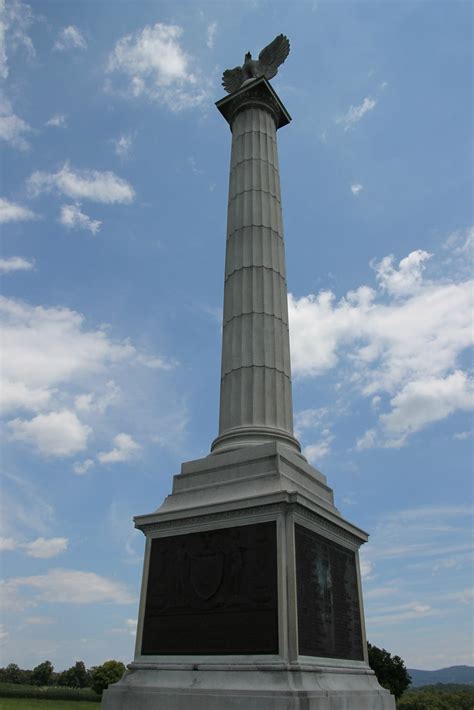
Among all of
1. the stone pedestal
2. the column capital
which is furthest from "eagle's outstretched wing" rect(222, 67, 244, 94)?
the stone pedestal

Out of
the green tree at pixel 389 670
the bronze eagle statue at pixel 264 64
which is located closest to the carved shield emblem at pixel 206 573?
the bronze eagle statue at pixel 264 64

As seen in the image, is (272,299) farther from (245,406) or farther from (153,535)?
(153,535)

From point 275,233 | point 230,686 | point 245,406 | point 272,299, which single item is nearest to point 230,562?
point 230,686

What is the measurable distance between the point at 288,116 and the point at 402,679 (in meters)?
52.0

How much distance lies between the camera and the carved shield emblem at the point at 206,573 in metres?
13.6

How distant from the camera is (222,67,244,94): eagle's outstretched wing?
25344 millimetres

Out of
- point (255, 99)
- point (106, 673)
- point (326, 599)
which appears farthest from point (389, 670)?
point (255, 99)

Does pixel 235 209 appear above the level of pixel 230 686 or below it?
above

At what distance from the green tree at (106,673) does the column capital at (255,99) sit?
60.6 m

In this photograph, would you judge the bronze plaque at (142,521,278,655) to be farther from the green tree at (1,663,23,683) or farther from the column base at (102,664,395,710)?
the green tree at (1,663,23,683)

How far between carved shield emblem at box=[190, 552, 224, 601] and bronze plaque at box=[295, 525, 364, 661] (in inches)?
79.1

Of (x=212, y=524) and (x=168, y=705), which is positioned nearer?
(x=168, y=705)

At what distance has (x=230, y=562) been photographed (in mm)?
13617

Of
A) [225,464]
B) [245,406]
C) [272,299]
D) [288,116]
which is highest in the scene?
[288,116]
